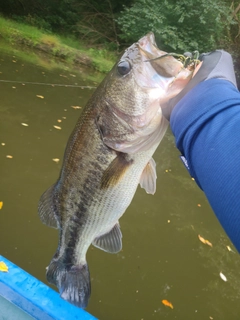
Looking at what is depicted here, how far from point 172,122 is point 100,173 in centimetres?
48

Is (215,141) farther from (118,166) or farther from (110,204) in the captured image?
(110,204)

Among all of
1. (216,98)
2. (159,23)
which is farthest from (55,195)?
(159,23)

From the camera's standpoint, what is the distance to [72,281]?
174cm

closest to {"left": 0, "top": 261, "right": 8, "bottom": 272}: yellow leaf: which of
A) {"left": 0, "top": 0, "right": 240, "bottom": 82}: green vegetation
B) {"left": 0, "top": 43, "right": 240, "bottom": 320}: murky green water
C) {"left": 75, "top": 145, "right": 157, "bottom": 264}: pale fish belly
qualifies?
{"left": 75, "top": 145, "right": 157, "bottom": 264}: pale fish belly

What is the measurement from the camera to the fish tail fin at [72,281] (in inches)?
67.9

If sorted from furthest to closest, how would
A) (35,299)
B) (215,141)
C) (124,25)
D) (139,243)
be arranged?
(124,25) → (139,243) → (35,299) → (215,141)

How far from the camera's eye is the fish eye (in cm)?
145

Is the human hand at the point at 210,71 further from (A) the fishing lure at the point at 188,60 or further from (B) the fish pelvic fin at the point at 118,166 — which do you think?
(B) the fish pelvic fin at the point at 118,166

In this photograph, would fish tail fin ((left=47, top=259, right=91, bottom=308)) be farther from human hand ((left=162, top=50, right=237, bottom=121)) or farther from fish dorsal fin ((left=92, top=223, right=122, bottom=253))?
human hand ((left=162, top=50, right=237, bottom=121))

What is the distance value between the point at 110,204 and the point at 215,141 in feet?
2.42

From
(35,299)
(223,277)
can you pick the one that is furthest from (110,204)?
(223,277)

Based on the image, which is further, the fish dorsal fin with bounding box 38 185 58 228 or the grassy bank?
the grassy bank

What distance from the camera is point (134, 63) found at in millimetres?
1434

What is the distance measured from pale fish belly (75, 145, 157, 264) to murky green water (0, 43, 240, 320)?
131cm
